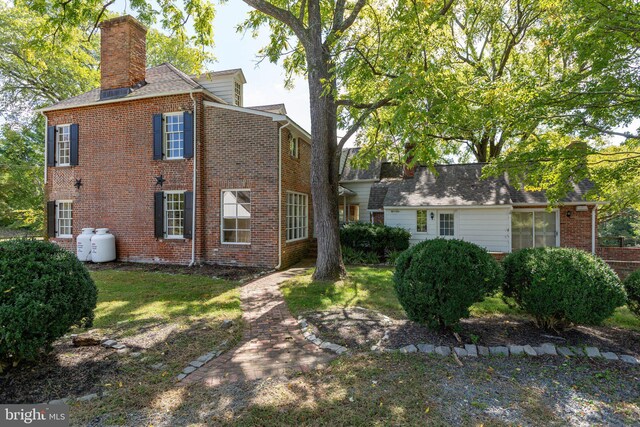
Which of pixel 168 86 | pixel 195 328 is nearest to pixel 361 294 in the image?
pixel 195 328

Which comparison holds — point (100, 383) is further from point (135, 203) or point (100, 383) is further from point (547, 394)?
point (135, 203)

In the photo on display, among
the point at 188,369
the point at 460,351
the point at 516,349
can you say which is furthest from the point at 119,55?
the point at 516,349

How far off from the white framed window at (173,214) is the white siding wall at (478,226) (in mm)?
9709

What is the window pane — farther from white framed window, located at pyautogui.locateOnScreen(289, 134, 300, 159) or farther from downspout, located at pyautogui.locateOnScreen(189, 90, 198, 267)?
downspout, located at pyautogui.locateOnScreen(189, 90, 198, 267)

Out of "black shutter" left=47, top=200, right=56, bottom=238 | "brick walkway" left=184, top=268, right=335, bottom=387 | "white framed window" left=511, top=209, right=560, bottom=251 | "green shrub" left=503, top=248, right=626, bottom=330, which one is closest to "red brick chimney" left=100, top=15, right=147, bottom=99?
"black shutter" left=47, top=200, right=56, bottom=238

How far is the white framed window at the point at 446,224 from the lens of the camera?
14.6 meters

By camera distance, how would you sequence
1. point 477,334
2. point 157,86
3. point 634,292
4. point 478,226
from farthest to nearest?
1. point 478,226
2. point 157,86
3. point 634,292
4. point 477,334

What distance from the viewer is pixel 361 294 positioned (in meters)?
7.34

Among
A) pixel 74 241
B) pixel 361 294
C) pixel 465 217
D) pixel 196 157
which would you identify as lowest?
pixel 361 294

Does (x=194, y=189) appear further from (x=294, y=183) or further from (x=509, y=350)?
(x=509, y=350)

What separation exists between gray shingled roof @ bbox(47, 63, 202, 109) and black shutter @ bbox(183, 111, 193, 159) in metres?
0.89

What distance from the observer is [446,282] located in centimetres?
429

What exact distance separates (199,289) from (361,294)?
4.04m

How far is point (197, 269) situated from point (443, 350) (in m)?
8.30
